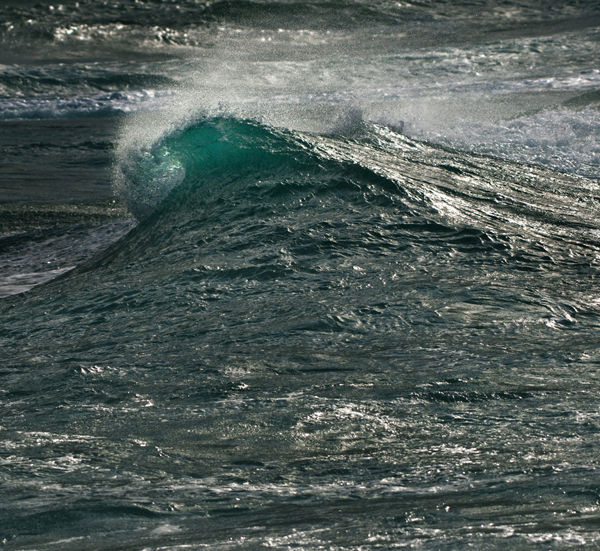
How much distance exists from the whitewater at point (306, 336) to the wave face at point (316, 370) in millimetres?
13

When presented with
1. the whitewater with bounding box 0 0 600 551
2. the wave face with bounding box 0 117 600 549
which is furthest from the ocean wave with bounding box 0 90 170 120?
the wave face with bounding box 0 117 600 549

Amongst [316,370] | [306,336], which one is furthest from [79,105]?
[316,370]

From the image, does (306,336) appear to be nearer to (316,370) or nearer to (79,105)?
(316,370)

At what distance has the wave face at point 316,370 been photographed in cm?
227

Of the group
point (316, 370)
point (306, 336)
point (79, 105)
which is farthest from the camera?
point (79, 105)

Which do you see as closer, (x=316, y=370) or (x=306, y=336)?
(x=316, y=370)

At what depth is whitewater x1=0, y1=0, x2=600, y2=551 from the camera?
90.6 inches

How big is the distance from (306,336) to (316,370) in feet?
1.42

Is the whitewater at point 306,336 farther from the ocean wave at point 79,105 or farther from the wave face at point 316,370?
the ocean wave at point 79,105

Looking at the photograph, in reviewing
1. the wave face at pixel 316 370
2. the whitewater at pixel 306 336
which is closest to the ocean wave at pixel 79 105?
the whitewater at pixel 306 336

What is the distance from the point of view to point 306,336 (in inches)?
153

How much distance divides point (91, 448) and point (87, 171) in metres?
8.62

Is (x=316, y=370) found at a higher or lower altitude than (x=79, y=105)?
lower

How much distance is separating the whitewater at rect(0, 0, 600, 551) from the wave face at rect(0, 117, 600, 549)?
0.01 meters
